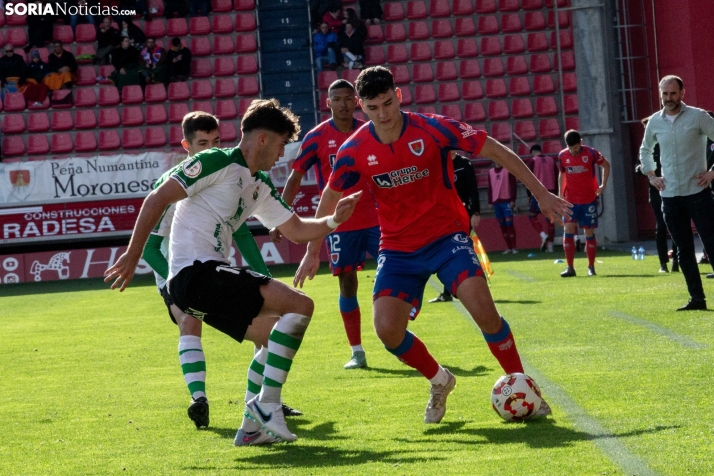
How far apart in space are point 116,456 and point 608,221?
18.8 metres

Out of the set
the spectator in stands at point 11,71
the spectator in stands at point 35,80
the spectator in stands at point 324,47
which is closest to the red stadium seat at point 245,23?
the spectator in stands at point 324,47

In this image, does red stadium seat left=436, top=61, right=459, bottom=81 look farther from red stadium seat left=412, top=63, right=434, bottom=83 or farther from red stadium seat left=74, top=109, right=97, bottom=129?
red stadium seat left=74, top=109, right=97, bottom=129

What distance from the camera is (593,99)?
903 inches

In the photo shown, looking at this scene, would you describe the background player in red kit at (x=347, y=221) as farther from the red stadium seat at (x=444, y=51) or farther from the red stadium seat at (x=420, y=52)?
the red stadium seat at (x=444, y=51)

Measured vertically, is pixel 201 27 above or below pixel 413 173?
above

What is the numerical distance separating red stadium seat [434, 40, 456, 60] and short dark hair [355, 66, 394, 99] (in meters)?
20.1

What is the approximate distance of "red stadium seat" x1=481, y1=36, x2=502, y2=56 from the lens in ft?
83.5

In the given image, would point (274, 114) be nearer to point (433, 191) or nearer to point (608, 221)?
point (433, 191)

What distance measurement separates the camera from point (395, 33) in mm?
25594

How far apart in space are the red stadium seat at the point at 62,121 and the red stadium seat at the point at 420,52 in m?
8.22

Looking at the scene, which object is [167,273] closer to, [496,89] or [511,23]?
[496,89]

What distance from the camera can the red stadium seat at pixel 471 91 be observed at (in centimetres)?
2497

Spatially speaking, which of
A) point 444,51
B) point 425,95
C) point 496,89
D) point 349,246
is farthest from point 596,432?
point 444,51

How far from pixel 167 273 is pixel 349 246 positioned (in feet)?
7.26
